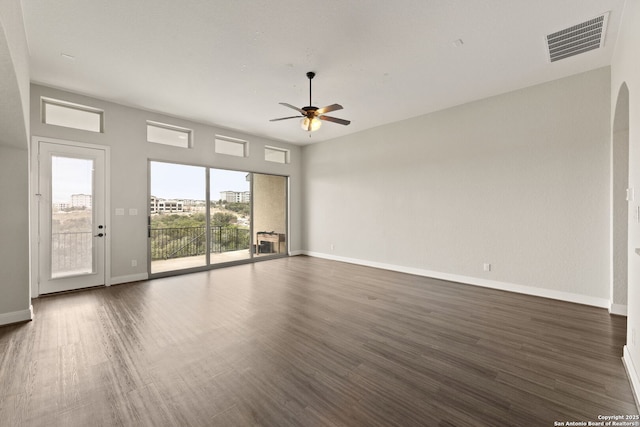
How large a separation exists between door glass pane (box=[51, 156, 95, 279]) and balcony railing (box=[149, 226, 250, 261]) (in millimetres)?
1031

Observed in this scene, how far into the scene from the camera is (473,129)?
15.8 feet

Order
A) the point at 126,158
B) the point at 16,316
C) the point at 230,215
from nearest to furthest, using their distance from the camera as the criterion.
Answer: the point at 16,316 < the point at 126,158 < the point at 230,215

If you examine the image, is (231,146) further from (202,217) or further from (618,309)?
(618,309)

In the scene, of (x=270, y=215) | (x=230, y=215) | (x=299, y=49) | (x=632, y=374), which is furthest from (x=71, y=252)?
(x=632, y=374)

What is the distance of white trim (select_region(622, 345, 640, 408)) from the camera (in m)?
1.85

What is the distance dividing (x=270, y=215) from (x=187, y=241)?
2504 millimetres

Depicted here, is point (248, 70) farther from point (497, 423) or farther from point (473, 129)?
point (497, 423)

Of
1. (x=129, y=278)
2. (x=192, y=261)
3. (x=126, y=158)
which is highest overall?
(x=126, y=158)

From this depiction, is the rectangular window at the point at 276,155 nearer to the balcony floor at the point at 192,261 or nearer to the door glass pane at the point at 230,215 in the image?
the door glass pane at the point at 230,215

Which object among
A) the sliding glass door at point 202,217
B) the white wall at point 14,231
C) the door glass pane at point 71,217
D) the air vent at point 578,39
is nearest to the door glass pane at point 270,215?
the sliding glass door at point 202,217

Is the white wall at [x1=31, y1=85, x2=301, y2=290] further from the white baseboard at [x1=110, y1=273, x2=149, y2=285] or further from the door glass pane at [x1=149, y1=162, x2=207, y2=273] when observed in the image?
the door glass pane at [x1=149, y1=162, x2=207, y2=273]

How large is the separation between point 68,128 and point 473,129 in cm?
706

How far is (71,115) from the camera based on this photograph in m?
4.53

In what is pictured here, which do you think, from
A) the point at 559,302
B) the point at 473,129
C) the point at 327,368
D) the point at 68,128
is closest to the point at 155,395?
the point at 327,368
